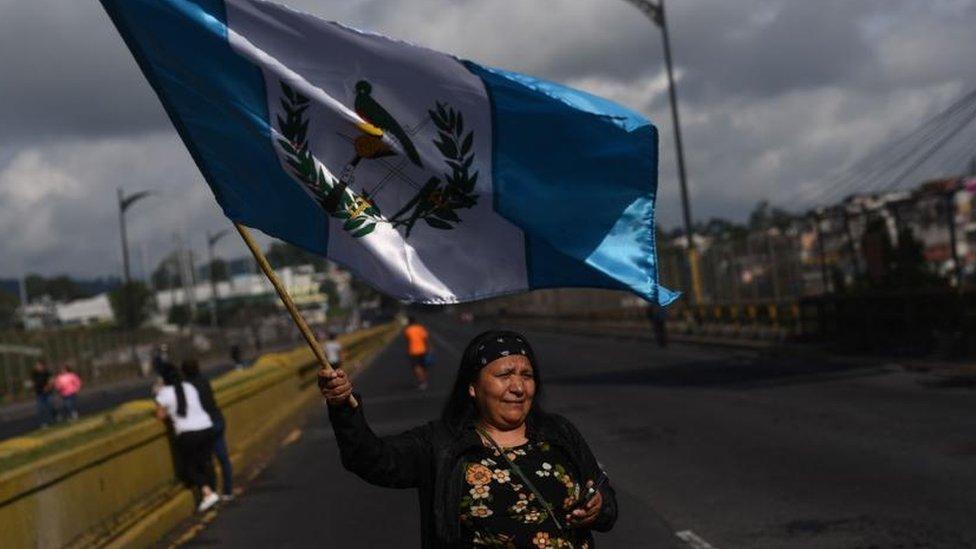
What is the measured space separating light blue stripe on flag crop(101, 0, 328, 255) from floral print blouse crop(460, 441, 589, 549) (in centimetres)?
159

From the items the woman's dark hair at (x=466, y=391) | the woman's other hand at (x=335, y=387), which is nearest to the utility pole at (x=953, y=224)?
the woman's dark hair at (x=466, y=391)

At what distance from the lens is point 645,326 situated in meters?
58.7

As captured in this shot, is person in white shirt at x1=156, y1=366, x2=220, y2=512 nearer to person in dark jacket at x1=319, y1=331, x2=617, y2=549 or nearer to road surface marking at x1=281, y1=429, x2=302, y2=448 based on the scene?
road surface marking at x1=281, y1=429, x2=302, y2=448

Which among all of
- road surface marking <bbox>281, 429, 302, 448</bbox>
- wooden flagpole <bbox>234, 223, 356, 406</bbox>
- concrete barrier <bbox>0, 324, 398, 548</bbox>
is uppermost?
wooden flagpole <bbox>234, 223, 356, 406</bbox>

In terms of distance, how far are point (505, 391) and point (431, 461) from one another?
34cm

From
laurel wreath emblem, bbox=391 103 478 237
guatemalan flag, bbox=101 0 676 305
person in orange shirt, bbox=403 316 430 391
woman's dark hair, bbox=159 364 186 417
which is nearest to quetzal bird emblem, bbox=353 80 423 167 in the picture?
guatemalan flag, bbox=101 0 676 305

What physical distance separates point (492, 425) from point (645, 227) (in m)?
1.21

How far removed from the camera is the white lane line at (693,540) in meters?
8.62

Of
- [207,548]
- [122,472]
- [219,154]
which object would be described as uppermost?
[219,154]

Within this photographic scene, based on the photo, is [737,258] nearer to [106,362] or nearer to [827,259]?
[827,259]

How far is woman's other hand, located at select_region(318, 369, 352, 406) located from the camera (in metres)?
4.12

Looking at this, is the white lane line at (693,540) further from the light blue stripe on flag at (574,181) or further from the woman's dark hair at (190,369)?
the woman's dark hair at (190,369)

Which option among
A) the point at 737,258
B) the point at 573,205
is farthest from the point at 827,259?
the point at 573,205

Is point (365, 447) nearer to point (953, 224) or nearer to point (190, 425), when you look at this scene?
point (190, 425)
